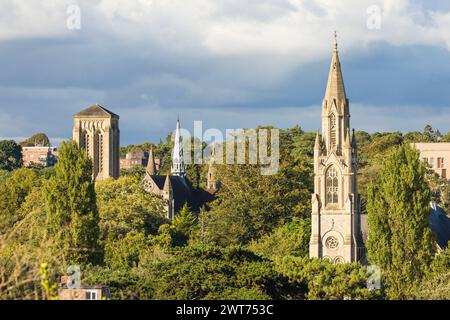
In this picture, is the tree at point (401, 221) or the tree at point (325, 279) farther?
the tree at point (401, 221)

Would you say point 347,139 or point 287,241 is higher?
point 347,139

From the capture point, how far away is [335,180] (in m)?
74.9

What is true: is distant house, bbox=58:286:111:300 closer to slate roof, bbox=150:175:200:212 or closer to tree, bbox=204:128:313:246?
tree, bbox=204:128:313:246

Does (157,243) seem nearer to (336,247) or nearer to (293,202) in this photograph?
(336,247)

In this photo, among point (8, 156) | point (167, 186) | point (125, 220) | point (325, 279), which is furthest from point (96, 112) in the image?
point (325, 279)

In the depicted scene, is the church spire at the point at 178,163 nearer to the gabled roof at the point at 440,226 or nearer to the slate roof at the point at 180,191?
the slate roof at the point at 180,191

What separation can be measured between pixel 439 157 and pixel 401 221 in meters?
61.4

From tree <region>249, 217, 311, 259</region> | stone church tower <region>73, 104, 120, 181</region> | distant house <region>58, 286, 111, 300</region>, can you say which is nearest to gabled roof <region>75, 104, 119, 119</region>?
stone church tower <region>73, 104, 120, 181</region>

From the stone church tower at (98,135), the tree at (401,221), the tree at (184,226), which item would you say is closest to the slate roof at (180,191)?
the tree at (184,226)

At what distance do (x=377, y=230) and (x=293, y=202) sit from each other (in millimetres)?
21184

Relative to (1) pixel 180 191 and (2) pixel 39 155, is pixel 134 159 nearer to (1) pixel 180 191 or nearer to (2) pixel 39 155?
(2) pixel 39 155

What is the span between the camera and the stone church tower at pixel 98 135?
477 ft

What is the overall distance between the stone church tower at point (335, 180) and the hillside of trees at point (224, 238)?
5.94 ft

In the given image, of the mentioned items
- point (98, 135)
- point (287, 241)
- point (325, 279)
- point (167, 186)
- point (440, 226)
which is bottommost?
point (325, 279)
